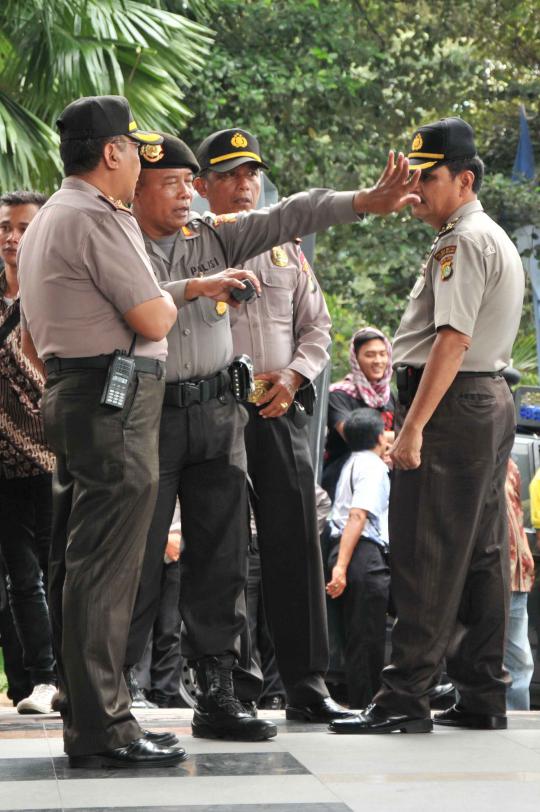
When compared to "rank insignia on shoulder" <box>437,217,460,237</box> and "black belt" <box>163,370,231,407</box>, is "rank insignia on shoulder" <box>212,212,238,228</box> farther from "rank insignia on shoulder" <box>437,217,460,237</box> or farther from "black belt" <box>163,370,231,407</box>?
"rank insignia on shoulder" <box>437,217,460,237</box>

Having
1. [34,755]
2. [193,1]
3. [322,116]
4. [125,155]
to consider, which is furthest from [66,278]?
[322,116]

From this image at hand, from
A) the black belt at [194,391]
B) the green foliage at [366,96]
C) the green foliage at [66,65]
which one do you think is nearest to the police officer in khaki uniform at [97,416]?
the black belt at [194,391]

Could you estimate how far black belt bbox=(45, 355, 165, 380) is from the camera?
12.9 feet

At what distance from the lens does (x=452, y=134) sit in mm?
4703

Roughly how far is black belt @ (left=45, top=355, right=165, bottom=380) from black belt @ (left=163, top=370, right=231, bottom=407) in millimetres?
350

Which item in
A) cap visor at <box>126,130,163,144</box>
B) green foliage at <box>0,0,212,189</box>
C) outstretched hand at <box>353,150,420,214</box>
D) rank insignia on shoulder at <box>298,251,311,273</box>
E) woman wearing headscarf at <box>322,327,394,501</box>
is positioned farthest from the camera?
green foliage at <box>0,0,212,189</box>

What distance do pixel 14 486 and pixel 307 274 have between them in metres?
1.49

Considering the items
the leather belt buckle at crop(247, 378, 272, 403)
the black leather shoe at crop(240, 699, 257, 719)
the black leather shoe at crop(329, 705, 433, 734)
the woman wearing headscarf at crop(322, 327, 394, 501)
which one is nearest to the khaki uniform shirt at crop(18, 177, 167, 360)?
the leather belt buckle at crop(247, 378, 272, 403)

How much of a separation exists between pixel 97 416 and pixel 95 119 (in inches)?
34.3

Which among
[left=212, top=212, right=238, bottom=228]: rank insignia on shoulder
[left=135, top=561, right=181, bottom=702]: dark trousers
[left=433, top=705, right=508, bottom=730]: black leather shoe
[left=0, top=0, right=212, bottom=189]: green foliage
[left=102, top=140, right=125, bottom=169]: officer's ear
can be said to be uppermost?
[left=0, top=0, right=212, bottom=189]: green foliage

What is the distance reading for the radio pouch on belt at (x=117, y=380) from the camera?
389cm

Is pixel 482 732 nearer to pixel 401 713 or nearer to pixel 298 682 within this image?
pixel 401 713

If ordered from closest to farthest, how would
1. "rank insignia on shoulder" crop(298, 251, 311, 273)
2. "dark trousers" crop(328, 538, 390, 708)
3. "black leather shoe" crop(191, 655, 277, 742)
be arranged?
"black leather shoe" crop(191, 655, 277, 742), "rank insignia on shoulder" crop(298, 251, 311, 273), "dark trousers" crop(328, 538, 390, 708)

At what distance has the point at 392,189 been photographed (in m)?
4.27
